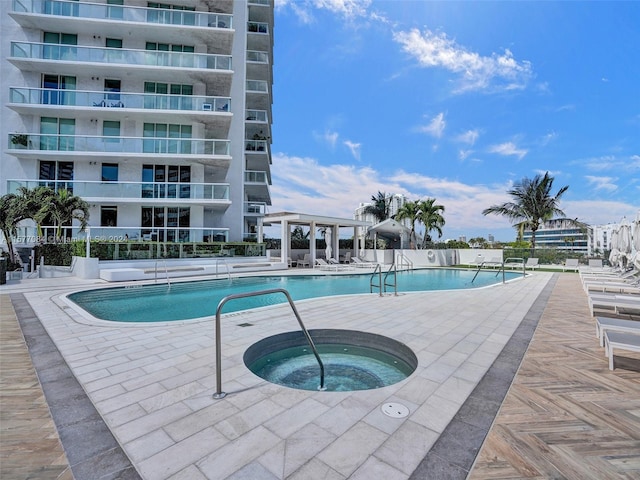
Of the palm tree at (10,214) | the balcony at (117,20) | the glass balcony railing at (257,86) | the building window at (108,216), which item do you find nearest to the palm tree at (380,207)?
the glass balcony railing at (257,86)

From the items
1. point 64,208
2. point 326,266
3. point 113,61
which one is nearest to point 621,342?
point 326,266

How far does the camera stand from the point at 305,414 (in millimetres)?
2453

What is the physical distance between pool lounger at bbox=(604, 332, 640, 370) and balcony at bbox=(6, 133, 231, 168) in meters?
18.0

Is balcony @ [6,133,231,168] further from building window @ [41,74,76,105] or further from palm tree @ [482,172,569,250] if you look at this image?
palm tree @ [482,172,569,250]

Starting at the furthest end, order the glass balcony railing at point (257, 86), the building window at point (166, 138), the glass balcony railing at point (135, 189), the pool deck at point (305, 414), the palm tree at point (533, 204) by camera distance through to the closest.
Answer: the palm tree at point (533, 204), the glass balcony railing at point (257, 86), the building window at point (166, 138), the glass balcony railing at point (135, 189), the pool deck at point (305, 414)

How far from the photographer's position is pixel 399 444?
209 cm

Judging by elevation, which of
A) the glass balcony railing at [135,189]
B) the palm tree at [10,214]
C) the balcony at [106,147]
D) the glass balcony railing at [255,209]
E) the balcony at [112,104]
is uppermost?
the balcony at [112,104]

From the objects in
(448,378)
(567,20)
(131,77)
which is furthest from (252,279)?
(567,20)

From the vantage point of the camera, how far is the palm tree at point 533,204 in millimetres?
23297

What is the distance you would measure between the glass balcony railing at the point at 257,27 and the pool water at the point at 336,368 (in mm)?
25562

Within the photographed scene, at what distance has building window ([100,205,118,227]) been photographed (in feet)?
57.3

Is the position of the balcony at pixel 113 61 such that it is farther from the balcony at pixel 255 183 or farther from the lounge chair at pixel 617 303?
the lounge chair at pixel 617 303

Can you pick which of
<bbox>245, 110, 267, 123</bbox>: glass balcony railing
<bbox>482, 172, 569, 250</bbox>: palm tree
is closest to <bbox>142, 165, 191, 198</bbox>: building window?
<bbox>245, 110, 267, 123</bbox>: glass balcony railing

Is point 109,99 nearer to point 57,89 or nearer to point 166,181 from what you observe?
point 57,89
